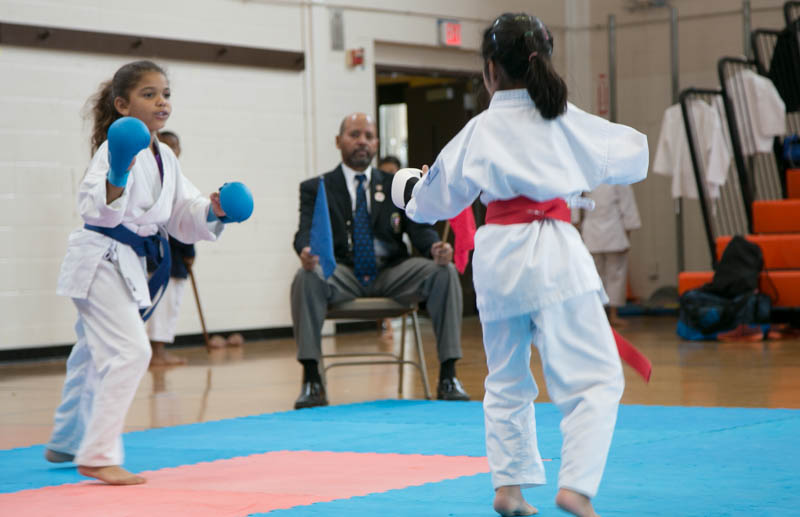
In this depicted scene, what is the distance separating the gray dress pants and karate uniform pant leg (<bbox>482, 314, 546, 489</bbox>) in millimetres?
2222

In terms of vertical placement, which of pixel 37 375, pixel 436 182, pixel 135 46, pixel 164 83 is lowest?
pixel 37 375

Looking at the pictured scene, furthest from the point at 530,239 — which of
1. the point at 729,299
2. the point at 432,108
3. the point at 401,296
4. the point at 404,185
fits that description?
the point at 432,108

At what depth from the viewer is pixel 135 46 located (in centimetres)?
784

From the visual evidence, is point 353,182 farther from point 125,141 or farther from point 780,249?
point 780,249

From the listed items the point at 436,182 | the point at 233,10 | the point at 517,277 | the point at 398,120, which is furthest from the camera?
the point at 398,120

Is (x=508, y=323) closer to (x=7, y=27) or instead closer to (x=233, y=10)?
(x=7, y=27)

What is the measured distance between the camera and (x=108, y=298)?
306 centimetres

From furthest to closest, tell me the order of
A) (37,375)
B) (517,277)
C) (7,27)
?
(7,27) < (37,375) < (517,277)

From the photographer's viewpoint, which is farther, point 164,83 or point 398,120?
point 398,120

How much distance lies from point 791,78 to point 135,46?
5.03m

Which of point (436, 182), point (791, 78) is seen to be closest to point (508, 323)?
point (436, 182)

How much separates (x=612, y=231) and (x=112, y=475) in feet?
22.6

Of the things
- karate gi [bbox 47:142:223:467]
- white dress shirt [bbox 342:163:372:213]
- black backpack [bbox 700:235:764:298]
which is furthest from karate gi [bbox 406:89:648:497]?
black backpack [bbox 700:235:764:298]

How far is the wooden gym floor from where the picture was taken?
14.7ft
